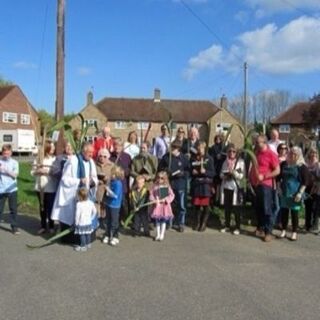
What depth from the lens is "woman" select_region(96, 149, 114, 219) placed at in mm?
9469

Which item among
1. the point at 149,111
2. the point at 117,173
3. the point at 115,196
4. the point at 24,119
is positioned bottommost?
the point at 115,196

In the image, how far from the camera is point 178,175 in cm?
1042

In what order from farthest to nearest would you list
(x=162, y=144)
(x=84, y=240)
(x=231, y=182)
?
(x=162, y=144), (x=231, y=182), (x=84, y=240)

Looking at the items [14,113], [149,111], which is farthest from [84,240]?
[14,113]

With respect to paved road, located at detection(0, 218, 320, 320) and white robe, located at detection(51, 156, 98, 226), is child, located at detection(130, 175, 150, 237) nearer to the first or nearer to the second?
paved road, located at detection(0, 218, 320, 320)

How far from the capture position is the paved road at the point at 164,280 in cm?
567

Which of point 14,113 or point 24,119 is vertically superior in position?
point 14,113

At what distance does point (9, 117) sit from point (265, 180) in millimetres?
63833

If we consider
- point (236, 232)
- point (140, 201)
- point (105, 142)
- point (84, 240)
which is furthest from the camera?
point (105, 142)

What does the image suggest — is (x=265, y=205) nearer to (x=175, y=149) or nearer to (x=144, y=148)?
(x=175, y=149)

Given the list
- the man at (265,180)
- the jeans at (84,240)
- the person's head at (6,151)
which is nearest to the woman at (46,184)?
the person's head at (6,151)

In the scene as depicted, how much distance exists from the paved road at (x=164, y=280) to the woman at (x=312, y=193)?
3.71 feet

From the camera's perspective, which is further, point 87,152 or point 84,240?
point 87,152

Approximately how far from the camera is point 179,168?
10.4 meters
